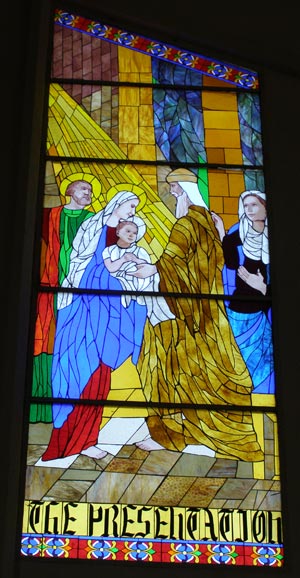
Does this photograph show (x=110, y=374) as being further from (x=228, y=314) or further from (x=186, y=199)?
(x=186, y=199)

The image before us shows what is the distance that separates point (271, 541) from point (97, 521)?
0.84 m

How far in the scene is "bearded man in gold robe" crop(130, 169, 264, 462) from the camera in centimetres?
614

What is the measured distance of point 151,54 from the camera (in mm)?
7230

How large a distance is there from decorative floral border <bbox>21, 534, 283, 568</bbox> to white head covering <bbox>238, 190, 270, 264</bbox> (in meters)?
1.60

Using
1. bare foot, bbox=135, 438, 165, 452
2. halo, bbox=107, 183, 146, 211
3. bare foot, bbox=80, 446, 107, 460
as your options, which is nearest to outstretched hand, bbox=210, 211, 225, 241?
halo, bbox=107, 183, 146, 211

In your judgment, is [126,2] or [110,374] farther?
[126,2]

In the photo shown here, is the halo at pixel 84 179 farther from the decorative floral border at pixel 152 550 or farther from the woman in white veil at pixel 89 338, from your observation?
the decorative floral border at pixel 152 550

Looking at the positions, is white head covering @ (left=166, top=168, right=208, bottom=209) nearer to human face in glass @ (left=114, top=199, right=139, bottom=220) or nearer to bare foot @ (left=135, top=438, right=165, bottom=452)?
human face in glass @ (left=114, top=199, right=139, bottom=220)

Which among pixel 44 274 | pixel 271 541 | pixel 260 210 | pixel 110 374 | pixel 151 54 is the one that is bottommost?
pixel 271 541

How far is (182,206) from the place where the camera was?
6.74 m

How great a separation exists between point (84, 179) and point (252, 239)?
3.23ft

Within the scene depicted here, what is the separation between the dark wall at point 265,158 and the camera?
19.0ft

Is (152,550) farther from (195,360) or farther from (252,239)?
(252,239)

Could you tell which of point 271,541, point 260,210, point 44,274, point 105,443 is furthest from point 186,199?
point 271,541
